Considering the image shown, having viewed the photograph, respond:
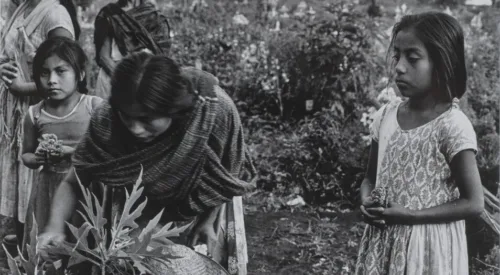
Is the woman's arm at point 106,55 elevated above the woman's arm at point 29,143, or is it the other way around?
the woman's arm at point 106,55

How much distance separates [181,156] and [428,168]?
71cm

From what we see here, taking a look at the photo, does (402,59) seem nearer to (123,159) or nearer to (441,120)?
(441,120)

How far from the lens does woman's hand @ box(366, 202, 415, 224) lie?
Result: 182cm

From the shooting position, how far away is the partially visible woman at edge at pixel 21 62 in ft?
8.53

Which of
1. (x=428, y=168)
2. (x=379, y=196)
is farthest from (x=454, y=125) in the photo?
(x=379, y=196)

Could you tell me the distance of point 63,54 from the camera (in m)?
2.43

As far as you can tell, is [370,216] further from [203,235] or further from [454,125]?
[203,235]

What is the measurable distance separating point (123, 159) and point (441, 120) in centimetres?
93

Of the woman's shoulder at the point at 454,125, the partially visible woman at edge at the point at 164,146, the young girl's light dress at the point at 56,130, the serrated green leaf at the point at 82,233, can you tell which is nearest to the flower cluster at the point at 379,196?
the woman's shoulder at the point at 454,125

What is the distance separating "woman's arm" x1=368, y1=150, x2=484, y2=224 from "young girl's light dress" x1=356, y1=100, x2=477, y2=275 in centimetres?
2

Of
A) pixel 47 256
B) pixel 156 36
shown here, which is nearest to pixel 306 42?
pixel 156 36

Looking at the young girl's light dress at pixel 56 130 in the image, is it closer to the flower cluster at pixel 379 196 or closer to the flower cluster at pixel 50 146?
the flower cluster at pixel 50 146

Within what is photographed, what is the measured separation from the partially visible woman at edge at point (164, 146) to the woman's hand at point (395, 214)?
47 centimetres

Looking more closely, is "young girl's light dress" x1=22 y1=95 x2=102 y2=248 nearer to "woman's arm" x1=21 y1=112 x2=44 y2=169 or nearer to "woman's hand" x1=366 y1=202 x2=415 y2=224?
"woman's arm" x1=21 y1=112 x2=44 y2=169
